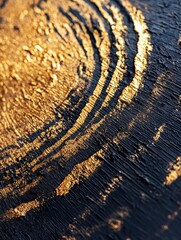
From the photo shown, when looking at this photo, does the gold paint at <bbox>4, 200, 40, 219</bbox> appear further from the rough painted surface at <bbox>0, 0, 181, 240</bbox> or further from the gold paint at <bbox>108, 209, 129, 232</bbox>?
the gold paint at <bbox>108, 209, 129, 232</bbox>

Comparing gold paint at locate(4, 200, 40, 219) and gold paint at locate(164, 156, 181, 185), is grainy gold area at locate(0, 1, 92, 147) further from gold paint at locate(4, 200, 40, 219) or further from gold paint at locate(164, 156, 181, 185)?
gold paint at locate(164, 156, 181, 185)

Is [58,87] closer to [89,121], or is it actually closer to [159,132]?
[89,121]

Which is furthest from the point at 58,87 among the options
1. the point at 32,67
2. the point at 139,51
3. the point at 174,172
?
the point at 174,172

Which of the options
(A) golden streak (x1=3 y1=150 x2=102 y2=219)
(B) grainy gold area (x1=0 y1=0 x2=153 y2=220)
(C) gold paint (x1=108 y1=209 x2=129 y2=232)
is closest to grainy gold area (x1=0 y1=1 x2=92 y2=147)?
(B) grainy gold area (x1=0 y1=0 x2=153 y2=220)

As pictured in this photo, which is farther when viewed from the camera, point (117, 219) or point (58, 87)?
point (58, 87)

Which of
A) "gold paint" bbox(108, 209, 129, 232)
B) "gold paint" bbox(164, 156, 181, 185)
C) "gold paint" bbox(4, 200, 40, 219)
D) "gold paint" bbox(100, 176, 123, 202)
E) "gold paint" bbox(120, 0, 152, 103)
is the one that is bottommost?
"gold paint" bbox(4, 200, 40, 219)

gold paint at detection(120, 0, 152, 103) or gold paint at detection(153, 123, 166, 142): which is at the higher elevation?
gold paint at detection(120, 0, 152, 103)

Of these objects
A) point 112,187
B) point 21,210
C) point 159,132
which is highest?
point 159,132

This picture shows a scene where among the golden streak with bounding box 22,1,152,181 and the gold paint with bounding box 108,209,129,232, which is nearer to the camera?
the gold paint with bounding box 108,209,129,232
